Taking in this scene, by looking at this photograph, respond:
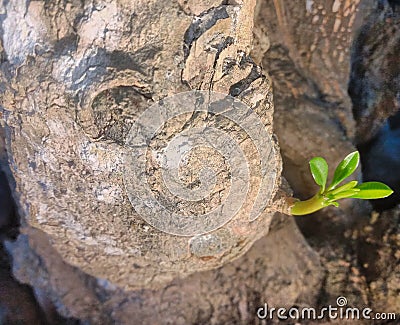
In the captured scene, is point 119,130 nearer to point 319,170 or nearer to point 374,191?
point 319,170

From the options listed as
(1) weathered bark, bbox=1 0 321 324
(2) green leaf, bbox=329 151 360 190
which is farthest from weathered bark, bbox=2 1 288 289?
(2) green leaf, bbox=329 151 360 190

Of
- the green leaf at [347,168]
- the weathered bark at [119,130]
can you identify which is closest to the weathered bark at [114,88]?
the weathered bark at [119,130]

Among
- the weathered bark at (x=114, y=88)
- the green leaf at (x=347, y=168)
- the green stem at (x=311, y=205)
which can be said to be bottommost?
the green stem at (x=311, y=205)

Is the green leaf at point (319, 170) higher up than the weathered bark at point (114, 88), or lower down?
lower down

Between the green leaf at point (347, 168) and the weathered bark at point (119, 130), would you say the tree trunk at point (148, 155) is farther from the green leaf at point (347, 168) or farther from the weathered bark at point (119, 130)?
the green leaf at point (347, 168)

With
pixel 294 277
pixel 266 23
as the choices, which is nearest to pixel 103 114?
pixel 266 23

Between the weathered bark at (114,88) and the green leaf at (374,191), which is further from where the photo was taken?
the green leaf at (374,191)

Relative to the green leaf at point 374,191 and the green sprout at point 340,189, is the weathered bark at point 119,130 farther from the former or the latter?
the green leaf at point 374,191

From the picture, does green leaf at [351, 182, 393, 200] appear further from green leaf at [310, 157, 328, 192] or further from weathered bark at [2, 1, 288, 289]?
weathered bark at [2, 1, 288, 289]
